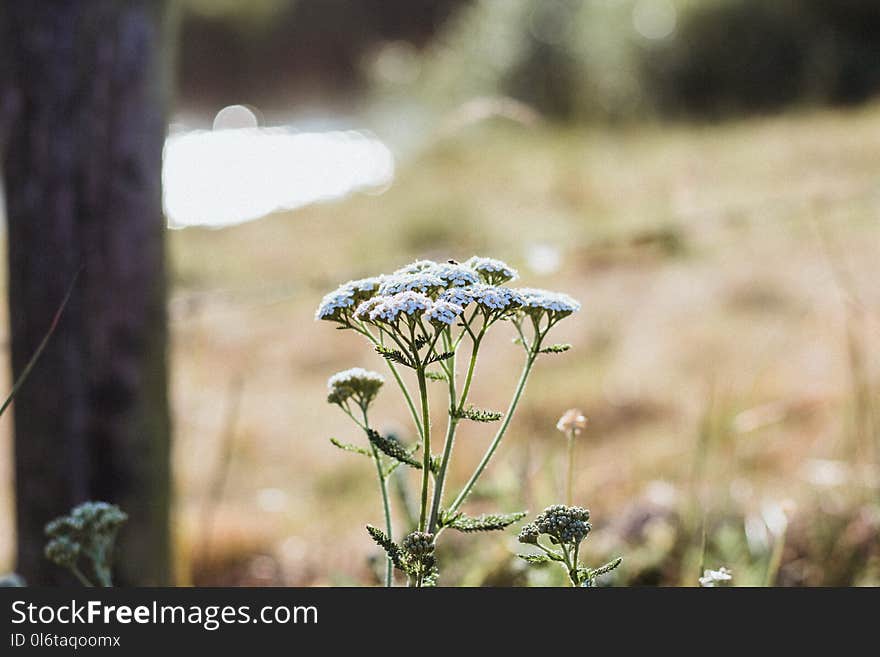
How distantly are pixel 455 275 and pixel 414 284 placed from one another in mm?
66

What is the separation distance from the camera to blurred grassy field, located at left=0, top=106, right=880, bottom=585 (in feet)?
8.81

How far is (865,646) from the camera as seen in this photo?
1258mm

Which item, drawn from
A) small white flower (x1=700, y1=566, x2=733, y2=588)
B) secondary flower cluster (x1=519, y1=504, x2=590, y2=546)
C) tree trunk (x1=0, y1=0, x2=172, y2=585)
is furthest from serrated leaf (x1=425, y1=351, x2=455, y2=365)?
tree trunk (x1=0, y1=0, x2=172, y2=585)

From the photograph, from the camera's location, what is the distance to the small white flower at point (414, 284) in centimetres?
117

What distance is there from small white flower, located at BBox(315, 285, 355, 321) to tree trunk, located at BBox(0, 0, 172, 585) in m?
1.14

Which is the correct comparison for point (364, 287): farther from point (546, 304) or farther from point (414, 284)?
point (546, 304)

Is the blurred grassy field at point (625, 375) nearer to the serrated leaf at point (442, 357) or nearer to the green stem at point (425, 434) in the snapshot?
the green stem at point (425, 434)

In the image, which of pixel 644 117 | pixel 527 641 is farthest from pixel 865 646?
pixel 644 117

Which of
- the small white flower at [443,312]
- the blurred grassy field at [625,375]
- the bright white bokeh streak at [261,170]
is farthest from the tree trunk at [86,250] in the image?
the bright white bokeh streak at [261,170]

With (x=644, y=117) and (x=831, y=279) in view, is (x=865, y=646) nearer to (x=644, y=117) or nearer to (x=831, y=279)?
(x=831, y=279)

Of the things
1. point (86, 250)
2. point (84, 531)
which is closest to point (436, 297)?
point (84, 531)

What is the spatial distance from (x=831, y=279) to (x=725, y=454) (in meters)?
1.88

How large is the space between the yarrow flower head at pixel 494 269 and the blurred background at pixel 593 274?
52 centimetres

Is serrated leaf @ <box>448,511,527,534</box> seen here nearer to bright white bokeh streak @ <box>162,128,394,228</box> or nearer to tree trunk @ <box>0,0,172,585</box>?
tree trunk @ <box>0,0,172,585</box>
